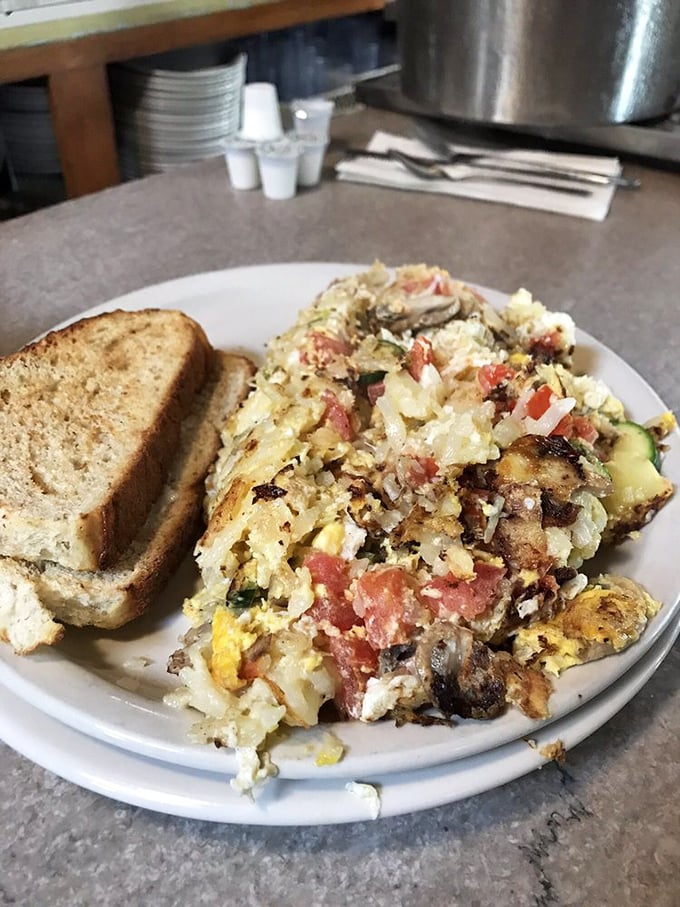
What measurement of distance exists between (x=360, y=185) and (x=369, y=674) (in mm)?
2353

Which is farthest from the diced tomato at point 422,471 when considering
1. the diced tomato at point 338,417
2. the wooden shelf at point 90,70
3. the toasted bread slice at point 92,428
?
the wooden shelf at point 90,70

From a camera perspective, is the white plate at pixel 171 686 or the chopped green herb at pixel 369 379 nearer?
the white plate at pixel 171 686

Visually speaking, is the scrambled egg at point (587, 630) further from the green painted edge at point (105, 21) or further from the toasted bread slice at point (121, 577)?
the green painted edge at point (105, 21)

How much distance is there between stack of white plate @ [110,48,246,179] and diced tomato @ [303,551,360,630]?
2.89m

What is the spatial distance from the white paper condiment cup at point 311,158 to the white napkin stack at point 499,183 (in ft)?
0.43

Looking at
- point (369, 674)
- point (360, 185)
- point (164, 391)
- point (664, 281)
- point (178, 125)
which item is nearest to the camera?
point (369, 674)

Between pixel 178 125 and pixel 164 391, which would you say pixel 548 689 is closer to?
pixel 164 391

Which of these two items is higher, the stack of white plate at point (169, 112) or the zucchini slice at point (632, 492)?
the zucchini slice at point (632, 492)

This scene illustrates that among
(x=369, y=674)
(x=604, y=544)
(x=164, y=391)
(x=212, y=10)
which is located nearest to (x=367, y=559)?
(x=369, y=674)

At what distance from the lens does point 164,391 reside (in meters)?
1.62

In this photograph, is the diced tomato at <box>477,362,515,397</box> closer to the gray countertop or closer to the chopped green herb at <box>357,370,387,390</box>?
the chopped green herb at <box>357,370,387,390</box>

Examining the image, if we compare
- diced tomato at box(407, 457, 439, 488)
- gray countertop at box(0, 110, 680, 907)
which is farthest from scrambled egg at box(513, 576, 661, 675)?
diced tomato at box(407, 457, 439, 488)

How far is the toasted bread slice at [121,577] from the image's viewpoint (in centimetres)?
112

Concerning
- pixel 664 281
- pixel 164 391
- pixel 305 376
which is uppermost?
pixel 305 376
